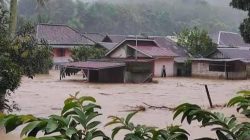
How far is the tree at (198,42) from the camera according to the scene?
44688 mm

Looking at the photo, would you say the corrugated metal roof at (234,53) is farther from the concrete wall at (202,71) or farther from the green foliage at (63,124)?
the green foliage at (63,124)

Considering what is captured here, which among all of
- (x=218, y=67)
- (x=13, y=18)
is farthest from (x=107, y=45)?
(x=13, y=18)

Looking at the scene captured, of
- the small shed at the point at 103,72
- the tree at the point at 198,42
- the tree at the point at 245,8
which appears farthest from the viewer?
Answer: the tree at the point at 198,42

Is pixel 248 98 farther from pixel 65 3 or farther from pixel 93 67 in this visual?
pixel 65 3

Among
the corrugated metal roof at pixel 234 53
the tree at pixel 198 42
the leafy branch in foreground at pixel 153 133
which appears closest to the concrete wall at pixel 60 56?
the tree at pixel 198 42

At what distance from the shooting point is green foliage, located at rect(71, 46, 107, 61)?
42.7 m

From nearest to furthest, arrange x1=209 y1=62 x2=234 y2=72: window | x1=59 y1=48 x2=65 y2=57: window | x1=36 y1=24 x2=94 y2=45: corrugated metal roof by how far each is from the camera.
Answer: x1=209 y1=62 x2=234 y2=72: window
x1=36 y1=24 x2=94 y2=45: corrugated metal roof
x1=59 y1=48 x2=65 y2=57: window

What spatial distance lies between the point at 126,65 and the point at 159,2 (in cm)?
10521

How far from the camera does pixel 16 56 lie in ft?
43.8

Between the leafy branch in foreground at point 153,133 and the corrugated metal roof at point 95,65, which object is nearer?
the leafy branch in foreground at point 153,133

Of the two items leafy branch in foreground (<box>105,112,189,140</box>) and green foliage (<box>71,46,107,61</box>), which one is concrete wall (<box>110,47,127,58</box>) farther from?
leafy branch in foreground (<box>105,112,189,140</box>)

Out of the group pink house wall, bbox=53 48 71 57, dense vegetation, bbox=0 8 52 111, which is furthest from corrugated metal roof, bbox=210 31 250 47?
dense vegetation, bbox=0 8 52 111

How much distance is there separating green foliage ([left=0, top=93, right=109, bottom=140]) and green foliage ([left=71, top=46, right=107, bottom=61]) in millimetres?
40812

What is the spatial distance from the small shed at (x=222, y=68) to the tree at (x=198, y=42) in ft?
11.7
